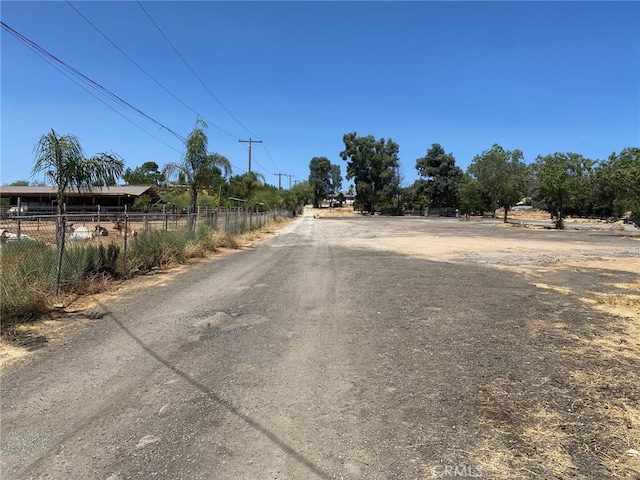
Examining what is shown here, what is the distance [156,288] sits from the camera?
10.3 metres

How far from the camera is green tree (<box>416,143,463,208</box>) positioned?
9494 cm

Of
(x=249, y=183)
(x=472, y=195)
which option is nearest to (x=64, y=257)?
(x=249, y=183)

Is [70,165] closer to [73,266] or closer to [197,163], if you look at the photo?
[73,266]

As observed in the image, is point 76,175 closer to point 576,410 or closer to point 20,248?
point 20,248

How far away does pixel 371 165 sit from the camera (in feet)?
324

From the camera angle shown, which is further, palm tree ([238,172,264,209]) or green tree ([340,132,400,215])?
green tree ([340,132,400,215])

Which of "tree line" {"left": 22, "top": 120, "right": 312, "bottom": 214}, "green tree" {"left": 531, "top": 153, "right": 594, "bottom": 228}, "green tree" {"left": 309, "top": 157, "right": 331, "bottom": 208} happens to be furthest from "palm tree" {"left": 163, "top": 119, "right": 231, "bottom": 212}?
"green tree" {"left": 309, "top": 157, "right": 331, "bottom": 208}

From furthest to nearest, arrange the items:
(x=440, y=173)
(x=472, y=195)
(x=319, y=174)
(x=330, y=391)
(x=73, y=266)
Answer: (x=319, y=174) < (x=440, y=173) < (x=472, y=195) < (x=73, y=266) < (x=330, y=391)

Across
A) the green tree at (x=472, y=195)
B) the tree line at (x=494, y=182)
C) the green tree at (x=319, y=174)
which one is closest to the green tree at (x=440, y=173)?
the tree line at (x=494, y=182)

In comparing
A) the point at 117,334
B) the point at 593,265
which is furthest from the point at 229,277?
the point at 593,265

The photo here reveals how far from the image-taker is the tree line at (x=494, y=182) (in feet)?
108

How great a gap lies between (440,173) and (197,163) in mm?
81322

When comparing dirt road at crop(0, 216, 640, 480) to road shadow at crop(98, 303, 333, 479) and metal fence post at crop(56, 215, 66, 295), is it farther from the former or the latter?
metal fence post at crop(56, 215, 66, 295)

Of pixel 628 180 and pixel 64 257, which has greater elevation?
pixel 628 180
